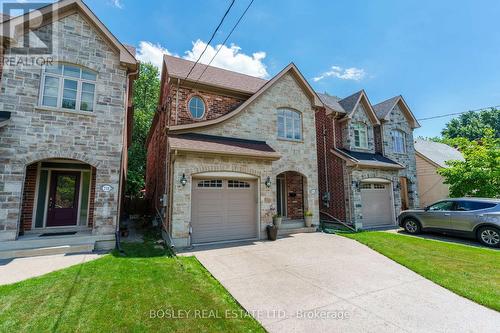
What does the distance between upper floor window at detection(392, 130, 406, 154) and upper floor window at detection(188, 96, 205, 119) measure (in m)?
13.5

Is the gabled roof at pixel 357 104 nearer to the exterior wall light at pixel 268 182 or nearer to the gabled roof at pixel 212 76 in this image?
the gabled roof at pixel 212 76

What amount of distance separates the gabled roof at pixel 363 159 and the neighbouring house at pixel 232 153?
197 cm

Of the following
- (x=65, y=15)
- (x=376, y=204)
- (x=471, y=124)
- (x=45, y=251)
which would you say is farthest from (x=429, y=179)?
(x=471, y=124)

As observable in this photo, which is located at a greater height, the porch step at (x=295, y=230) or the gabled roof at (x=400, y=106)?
the gabled roof at (x=400, y=106)

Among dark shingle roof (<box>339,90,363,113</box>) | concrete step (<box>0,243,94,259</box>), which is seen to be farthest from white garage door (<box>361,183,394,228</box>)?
concrete step (<box>0,243,94,259</box>)

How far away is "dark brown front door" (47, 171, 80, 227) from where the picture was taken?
31.6 ft

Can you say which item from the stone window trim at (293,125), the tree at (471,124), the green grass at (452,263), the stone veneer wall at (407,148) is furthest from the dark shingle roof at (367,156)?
the tree at (471,124)

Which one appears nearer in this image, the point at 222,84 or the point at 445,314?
the point at 445,314

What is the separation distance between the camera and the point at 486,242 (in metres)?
9.23

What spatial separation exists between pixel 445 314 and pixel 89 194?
11938 millimetres

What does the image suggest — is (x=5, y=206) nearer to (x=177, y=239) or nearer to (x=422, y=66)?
(x=177, y=239)

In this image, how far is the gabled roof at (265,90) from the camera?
10.1m

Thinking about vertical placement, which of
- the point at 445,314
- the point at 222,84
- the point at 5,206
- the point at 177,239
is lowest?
the point at 445,314

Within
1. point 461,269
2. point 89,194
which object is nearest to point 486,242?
point 461,269
